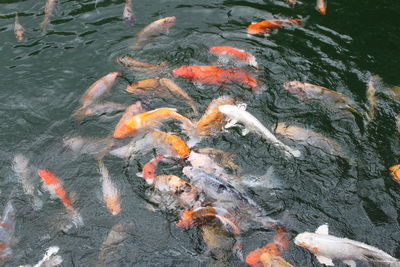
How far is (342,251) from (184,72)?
153 inches

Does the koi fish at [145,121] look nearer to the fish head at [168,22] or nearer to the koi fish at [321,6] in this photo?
the fish head at [168,22]

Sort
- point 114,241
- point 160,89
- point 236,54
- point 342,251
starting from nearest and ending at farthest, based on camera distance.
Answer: point 342,251 < point 114,241 < point 160,89 < point 236,54

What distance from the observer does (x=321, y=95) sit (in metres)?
6.69

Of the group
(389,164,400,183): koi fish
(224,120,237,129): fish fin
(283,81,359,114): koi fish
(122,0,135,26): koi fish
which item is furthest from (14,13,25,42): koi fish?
(389,164,400,183): koi fish

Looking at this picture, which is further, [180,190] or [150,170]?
[150,170]

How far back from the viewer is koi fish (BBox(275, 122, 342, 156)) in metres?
6.09

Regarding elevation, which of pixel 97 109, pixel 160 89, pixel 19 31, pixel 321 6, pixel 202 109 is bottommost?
pixel 97 109

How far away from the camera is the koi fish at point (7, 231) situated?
5008 mm

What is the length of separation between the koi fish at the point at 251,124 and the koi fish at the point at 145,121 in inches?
26.3

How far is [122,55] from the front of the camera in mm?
7961

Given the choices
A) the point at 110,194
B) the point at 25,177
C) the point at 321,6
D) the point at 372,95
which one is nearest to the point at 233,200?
the point at 110,194

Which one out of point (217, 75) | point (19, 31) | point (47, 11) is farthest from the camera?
point (47, 11)

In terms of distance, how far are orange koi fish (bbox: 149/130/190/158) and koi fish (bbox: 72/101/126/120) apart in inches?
44.1

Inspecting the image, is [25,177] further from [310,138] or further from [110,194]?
[310,138]
